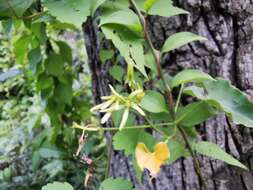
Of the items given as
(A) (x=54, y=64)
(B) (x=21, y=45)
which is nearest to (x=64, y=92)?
(A) (x=54, y=64)

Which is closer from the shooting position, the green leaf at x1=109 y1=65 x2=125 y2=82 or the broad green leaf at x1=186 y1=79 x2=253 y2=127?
the broad green leaf at x1=186 y1=79 x2=253 y2=127

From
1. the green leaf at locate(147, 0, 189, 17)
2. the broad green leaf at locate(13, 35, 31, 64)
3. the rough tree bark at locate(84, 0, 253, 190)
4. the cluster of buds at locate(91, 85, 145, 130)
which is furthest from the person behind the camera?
the broad green leaf at locate(13, 35, 31, 64)

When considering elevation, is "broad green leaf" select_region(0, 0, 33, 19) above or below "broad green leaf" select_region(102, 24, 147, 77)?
above

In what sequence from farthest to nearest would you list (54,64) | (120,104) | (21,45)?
(54,64)
(21,45)
(120,104)

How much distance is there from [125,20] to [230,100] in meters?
0.18

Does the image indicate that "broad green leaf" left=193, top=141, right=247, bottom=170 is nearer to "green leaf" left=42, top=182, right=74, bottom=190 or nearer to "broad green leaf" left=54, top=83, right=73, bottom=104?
"green leaf" left=42, top=182, right=74, bottom=190

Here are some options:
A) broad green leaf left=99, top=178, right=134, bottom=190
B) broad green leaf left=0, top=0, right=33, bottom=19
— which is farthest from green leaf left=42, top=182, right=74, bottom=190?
broad green leaf left=0, top=0, right=33, bottom=19

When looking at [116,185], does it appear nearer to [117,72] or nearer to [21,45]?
[117,72]

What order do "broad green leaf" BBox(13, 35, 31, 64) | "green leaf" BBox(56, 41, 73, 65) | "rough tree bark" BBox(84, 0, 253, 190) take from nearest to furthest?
"rough tree bark" BBox(84, 0, 253, 190) → "broad green leaf" BBox(13, 35, 31, 64) → "green leaf" BBox(56, 41, 73, 65)

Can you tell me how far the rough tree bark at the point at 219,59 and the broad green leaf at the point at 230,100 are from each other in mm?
212

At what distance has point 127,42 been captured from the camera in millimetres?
502

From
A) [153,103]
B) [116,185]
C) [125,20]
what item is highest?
[125,20]

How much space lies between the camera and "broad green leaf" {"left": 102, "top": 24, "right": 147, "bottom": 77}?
0.48 meters

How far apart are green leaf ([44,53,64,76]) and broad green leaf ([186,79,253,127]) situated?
0.57 meters
